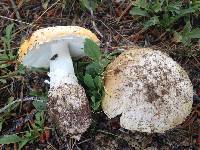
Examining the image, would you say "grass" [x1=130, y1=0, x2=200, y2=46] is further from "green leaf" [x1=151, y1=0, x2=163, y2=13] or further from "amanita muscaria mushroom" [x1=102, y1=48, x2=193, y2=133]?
"amanita muscaria mushroom" [x1=102, y1=48, x2=193, y2=133]

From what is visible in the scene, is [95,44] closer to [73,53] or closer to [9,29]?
[73,53]

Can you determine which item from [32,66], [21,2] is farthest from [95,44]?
[21,2]

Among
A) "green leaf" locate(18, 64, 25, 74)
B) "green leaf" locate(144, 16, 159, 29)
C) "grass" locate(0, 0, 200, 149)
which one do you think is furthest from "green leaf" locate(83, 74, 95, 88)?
"green leaf" locate(144, 16, 159, 29)

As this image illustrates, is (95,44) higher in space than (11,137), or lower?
higher

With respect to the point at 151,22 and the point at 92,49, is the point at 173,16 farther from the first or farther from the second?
the point at 92,49

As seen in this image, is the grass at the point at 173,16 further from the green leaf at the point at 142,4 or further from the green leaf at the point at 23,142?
the green leaf at the point at 23,142

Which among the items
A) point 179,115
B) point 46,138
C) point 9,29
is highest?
point 9,29
